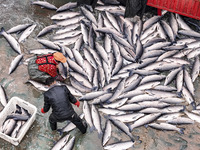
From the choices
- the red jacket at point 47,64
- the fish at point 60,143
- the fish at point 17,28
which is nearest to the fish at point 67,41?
the fish at point 17,28

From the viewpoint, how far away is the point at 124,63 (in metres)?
7.04

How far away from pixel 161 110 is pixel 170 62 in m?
1.50

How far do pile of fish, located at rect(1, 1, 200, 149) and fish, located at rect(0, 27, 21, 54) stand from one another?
0.08ft

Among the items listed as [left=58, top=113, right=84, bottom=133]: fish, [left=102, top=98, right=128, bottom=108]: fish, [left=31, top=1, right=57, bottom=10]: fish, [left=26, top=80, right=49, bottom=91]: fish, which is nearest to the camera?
[left=58, top=113, right=84, bottom=133]: fish

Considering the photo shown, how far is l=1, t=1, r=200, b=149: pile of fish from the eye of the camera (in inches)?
240

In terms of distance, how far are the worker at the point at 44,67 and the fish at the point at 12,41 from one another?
97 centimetres

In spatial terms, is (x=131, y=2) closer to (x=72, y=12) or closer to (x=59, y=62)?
(x=72, y=12)

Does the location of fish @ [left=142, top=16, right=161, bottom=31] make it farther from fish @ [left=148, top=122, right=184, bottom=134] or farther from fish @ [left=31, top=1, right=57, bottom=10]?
fish @ [left=148, top=122, right=184, bottom=134]

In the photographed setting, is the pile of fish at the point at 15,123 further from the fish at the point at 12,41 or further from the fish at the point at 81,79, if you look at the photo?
the fish at the point at 12,41

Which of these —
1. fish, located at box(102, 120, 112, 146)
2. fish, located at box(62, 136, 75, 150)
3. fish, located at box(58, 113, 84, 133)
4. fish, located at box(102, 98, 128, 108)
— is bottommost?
fish, located at box(62, 136, 75, 150)

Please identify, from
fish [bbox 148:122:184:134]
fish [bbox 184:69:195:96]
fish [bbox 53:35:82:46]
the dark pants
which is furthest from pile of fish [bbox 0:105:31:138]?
fish [bbox 184:69:195:96]

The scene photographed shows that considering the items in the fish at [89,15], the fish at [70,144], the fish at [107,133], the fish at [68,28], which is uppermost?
the fish at [89,15]

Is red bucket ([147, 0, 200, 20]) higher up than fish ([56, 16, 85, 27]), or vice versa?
red bucket ([147, 0, 200, 20])

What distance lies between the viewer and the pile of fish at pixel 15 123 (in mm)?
5602
